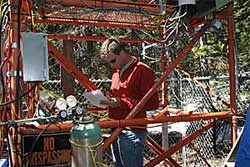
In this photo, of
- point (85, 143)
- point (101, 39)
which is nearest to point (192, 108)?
point (101, 39)

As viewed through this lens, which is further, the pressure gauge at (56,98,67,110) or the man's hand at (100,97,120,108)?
the man's hand at (100,97,120,108)

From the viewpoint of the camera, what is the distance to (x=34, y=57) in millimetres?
3396

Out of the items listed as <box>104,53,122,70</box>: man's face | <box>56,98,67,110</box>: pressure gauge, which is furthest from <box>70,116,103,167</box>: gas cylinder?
<box>104,53,122,70</box>: man's face

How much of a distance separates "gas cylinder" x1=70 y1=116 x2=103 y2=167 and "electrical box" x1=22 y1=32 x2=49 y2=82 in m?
0.51

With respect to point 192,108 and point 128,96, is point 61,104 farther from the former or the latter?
point 192,108

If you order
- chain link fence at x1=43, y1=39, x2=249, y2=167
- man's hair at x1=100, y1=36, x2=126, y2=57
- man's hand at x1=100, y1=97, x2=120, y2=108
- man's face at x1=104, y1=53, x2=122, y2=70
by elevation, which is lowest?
chain link fence at x1=43, y1=39, x2=249, y2=167

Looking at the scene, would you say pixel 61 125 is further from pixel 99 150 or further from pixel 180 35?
pixel 180 35

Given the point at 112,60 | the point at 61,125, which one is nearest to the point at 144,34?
the point at 112,60

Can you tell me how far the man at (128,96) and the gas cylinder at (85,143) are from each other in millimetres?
534

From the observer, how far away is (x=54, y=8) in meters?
4.30

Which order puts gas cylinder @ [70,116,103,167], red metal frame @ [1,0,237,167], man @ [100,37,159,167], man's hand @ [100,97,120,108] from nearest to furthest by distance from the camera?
gas cylinder @ [70,116,103,167] < red metal frame @ [1,0,237,167] < man's hand @ [100,97,120,108] < man @ [100,37,159,167]

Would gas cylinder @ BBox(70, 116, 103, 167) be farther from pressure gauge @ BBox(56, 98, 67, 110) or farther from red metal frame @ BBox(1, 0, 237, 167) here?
red metal frame @ BBox(1, 0, 237, 167)

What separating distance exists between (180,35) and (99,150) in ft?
6.78

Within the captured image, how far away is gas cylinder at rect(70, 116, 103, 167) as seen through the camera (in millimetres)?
3264
